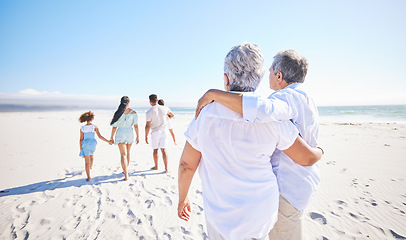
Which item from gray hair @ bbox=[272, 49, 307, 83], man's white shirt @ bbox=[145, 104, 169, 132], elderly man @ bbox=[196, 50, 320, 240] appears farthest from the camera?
man's white shirt @ bbox=[145, 104, 169, 132]

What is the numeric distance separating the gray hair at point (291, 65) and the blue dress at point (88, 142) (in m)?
4.80

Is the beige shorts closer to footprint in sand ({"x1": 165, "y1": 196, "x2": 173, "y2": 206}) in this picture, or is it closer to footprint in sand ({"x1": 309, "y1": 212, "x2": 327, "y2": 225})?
footprint in sand ({"x1": 309, "y1": 212, "x2": 327, "y2": 225})

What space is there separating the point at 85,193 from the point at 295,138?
4605 mm

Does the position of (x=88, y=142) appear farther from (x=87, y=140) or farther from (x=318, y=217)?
(x=318, y=217)

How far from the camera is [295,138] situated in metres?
1.11

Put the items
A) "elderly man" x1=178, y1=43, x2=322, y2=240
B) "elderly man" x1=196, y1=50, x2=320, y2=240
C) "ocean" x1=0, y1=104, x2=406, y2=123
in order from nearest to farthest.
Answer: "elderly man" x1=178, y1=43, x2=322, y2=240, "elderly man" x1=196, y1=50, x2=320, y2=240, "ocean" x1=0, y1=104, x2=406, y2=123

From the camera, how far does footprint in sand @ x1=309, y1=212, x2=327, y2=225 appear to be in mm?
3023

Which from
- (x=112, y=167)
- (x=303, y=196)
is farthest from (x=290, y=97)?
(x=112, y=167)

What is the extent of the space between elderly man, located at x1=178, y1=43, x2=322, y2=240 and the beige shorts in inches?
9.0

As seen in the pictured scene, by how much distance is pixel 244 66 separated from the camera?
1089 mm

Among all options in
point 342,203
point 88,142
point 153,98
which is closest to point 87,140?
point 88,142

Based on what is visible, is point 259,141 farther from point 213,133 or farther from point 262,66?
point 262,66

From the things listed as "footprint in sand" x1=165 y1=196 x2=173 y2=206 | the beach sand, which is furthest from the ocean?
"footprint in sand" x1=165 y1=196 x2=173 y2=206

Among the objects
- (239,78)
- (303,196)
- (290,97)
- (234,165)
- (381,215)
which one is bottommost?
(381,215)
